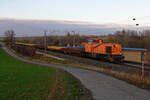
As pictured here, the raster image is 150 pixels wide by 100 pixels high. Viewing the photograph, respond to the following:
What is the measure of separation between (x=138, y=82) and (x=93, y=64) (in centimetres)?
1623

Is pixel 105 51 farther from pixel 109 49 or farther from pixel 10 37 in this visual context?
pixel 10 37

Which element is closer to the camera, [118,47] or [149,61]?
[149,61]

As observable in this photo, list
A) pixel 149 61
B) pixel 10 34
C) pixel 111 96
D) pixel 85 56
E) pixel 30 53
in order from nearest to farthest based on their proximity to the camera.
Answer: pixel 111 96 < pixel 149 61 < pixel 85 56 < pixel 30 53 < pixel 10 34

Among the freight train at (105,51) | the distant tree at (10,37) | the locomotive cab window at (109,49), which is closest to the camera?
the freight train at (105,51)

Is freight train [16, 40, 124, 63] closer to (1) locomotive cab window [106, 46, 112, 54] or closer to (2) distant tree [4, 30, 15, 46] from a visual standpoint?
(1) locomotive cab window [106, 46, 112, 54]

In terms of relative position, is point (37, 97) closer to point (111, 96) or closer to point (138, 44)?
point (111, 96)

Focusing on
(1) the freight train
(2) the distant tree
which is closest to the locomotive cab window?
(1) the freight train

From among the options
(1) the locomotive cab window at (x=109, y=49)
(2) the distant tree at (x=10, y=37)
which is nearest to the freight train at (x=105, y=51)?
(1) the locomotive cab window at (x=109, y=49)

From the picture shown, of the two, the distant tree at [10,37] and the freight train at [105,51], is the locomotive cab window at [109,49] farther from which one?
the distant tree at [10,37]

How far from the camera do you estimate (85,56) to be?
37375 millimetres

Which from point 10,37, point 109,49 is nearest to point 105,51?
point 109,49

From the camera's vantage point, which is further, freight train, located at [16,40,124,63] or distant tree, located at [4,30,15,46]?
distant tree, located at [4,30,15,46]

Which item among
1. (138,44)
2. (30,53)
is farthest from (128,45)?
(30,53)

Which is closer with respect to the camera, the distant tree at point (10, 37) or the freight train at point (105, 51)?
the freight train at point (105, 51)
